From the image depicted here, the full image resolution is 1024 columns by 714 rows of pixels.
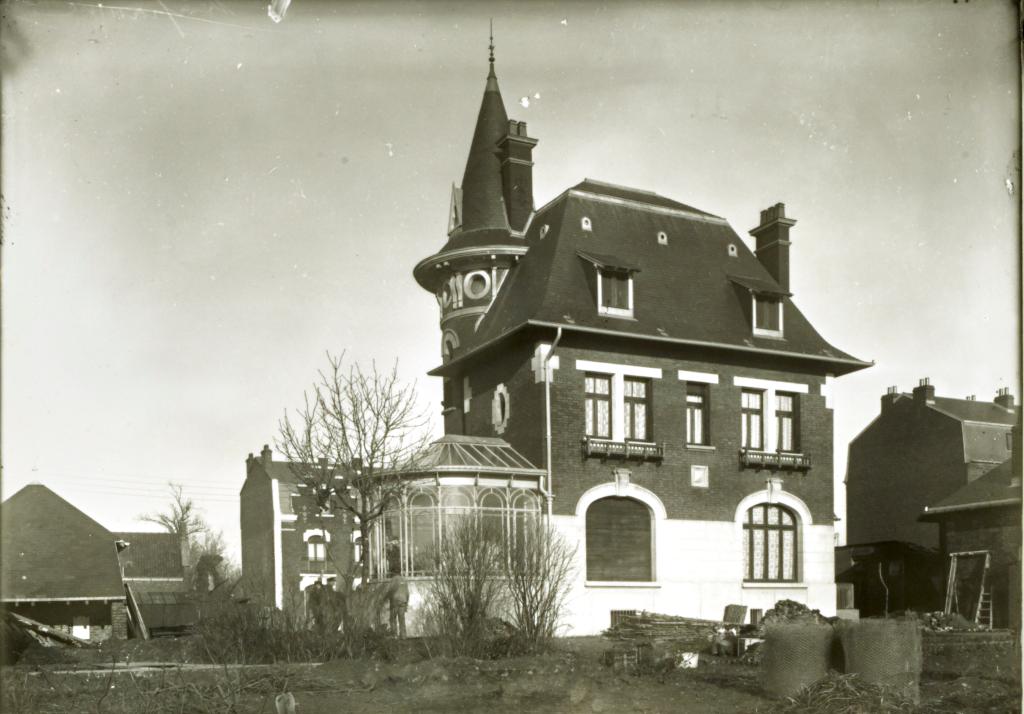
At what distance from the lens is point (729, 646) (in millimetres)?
17953

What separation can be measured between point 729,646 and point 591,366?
7.99 metres

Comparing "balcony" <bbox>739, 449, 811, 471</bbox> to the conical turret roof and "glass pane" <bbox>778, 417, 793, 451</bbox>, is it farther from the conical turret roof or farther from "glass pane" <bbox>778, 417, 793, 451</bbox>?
the conical turret roof

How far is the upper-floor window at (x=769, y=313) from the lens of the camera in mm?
26594

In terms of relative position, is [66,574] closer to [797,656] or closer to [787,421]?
[787,421]

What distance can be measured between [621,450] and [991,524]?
12656mm

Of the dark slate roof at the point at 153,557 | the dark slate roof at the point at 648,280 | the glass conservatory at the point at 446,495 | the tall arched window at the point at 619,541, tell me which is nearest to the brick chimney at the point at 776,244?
the dark slate roof at the point at 648,280

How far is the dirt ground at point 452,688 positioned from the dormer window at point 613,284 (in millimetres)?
10703

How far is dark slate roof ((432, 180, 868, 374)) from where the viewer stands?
79.8 feet

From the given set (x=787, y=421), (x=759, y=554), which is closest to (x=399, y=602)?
(x=759, y=554)

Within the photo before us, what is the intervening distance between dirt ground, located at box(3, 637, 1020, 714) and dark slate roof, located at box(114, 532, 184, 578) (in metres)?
41.5

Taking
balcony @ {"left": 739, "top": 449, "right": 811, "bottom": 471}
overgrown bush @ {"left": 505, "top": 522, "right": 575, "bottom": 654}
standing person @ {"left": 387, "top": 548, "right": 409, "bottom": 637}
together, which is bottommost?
standing person @ {"left": 387, "top": 548, "right": 409, "bottom": 637}

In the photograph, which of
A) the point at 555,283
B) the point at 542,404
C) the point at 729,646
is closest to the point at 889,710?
the point at 729,646

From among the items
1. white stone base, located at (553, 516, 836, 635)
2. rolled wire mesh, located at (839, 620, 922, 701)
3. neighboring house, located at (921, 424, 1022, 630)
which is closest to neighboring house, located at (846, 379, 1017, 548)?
neighboring house, located at (921, 424, 1022, 630)

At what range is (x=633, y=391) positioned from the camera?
80.5ft
